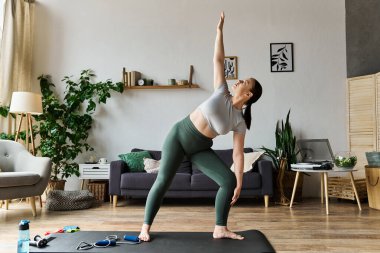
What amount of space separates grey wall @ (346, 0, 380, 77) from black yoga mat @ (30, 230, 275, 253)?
3566 mm

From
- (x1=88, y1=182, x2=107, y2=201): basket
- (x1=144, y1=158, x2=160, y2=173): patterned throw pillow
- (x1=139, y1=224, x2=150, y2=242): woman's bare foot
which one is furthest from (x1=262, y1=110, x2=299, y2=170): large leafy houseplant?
(x1=139, y1=224, x2=150, y2=242): woman's bare foot

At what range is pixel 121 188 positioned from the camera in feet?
14.6

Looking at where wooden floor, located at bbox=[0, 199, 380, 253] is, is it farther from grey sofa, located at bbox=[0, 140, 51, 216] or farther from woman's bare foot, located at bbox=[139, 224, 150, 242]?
woman's bare foot, located at bbox=[139, 224, 150, 242]

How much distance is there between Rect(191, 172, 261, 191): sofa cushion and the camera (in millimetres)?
4312

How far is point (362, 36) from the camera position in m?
5.08

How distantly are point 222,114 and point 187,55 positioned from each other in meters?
3.29

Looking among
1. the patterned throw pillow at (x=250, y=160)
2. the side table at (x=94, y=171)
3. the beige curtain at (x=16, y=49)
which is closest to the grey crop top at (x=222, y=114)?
the patterned throw pillow at (x=250, y=160)

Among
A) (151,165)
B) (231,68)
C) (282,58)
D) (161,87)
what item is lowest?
(151,165)

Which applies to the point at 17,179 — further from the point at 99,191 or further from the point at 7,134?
the point at 7,134

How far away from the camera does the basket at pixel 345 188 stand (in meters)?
4.46

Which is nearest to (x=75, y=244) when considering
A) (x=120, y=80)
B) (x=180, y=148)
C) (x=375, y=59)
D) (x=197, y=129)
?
(x=180, y=148)

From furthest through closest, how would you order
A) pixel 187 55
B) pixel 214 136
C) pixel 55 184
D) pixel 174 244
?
pixel 187 55, pixel 55 184, pixel 214 136, pixel 174 244

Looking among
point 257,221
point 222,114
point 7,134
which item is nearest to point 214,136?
point 222,114

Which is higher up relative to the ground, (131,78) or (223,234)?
(131,78)
